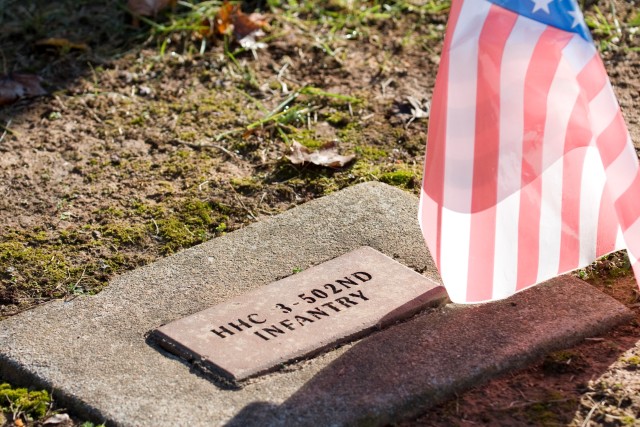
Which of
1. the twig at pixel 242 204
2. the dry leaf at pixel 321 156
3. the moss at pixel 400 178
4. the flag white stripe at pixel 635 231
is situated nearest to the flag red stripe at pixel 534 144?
the flag white stripe at pixel 635 231

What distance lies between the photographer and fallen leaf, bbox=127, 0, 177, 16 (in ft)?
15.7

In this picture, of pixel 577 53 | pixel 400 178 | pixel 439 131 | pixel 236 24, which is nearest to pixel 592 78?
pixel 577 53

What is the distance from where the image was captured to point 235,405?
7.89 feet

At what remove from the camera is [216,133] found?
3988mm

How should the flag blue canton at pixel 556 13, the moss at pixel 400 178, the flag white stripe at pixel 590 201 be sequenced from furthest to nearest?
the moss at pixel 400 178
the flag white stripe at pixel 590 201
the flag blue canton at pixel 556 13

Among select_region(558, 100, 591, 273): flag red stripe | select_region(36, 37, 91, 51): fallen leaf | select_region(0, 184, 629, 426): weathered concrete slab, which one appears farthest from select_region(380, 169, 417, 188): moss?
select_region(36, 37, 91, 51): fallen leaf

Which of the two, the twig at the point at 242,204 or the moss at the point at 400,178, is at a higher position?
the moss at the point at 400,178

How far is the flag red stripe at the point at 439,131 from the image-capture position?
2.52m

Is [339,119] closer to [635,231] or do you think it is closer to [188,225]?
[188,225]

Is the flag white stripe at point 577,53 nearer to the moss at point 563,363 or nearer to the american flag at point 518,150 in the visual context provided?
the american flag at point 518,150

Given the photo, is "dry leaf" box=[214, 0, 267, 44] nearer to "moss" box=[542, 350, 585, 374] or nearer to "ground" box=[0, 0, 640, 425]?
"ground" box=[0, 0, 640, 425]

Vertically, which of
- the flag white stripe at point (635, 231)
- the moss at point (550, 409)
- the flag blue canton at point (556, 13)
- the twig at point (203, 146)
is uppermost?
the flag blue canton at point (556, 13)

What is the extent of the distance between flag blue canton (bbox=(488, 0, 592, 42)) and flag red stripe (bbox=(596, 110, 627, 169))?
0.23m

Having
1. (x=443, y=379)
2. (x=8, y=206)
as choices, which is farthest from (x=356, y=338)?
(x=8, y=206)
